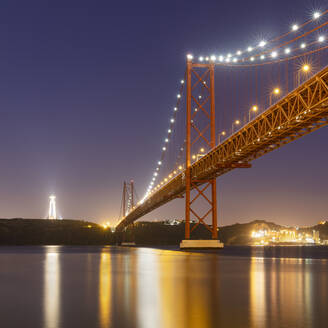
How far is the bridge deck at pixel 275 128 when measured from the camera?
21098 millimetres

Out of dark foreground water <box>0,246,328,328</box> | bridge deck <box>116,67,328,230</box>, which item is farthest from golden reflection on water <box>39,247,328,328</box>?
bridge deck <box>116,67,328,230</box>

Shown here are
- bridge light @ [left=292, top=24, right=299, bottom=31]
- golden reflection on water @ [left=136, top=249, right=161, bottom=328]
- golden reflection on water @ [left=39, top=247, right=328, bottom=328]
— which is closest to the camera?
golden reflection on water @ [left=39, top=247, right=328, bottom=328]

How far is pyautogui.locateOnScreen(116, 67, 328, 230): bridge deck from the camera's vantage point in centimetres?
2110

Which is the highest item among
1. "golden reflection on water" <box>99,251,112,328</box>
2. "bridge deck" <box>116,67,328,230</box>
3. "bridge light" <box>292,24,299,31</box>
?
"bridge light" <box>292,24,299,31</box>

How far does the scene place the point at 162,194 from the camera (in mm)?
51875

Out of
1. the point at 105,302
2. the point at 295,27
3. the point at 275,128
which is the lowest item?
the point at 105,302

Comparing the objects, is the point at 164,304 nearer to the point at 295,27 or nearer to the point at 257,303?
the point at 257,303

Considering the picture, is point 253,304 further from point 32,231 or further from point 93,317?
point 32,231

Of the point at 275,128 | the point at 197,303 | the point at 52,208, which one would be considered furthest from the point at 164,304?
the point at 52,208

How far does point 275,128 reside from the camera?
81.4 feet

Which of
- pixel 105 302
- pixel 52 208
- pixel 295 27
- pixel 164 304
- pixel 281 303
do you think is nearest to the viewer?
pixel 164 304

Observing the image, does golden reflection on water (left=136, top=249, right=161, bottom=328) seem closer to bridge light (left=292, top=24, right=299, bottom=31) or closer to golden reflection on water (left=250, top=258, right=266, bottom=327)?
golden reflection on water (left=250, top=258, right=266, bottom=327)

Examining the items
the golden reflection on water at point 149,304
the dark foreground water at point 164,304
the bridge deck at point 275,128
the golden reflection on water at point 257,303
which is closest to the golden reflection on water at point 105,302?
the dark foreground water at point 164,304

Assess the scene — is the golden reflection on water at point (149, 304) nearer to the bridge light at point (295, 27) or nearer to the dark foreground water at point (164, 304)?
the dark foreground water at point (164, 304)
